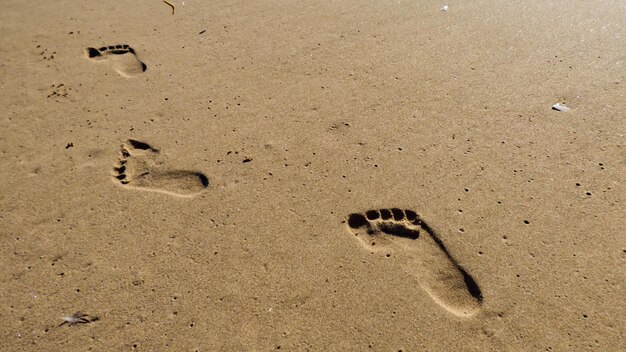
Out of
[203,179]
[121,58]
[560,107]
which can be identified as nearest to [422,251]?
[203,179]

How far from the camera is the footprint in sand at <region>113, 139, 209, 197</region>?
8.21ft

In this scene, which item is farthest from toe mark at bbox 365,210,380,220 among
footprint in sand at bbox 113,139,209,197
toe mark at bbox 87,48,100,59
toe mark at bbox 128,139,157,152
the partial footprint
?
toe mark at bbox 87,48,100,59

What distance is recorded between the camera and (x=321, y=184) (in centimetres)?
250

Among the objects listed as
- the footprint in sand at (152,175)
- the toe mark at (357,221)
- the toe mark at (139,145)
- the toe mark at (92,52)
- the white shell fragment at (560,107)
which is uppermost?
the white shell fragment at (560,107)

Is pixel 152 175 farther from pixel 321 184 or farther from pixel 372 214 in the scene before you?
pixel 372 214

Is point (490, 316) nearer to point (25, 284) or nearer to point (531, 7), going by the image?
point (25, 284)

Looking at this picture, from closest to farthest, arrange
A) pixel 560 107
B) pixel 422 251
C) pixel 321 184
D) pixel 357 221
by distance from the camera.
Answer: pixel 422 251, pixel 357 221, pixel 321 184, pixel 560 107

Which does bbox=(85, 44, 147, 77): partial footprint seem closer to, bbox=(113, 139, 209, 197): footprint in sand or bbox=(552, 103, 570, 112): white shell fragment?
bbox=(113, 139, 209, 197): footprint in sand

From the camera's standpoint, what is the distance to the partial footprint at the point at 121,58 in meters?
3.40

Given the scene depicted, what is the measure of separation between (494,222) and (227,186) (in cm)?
136

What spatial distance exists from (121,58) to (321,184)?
6.65 feet

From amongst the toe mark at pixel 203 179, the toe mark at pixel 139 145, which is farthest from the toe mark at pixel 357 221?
the toe mark at pixel 139 145

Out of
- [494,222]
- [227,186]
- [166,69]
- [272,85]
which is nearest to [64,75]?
[166,69]

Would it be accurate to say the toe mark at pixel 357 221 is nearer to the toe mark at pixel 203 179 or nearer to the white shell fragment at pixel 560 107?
the toe mark at pixel 203 179
